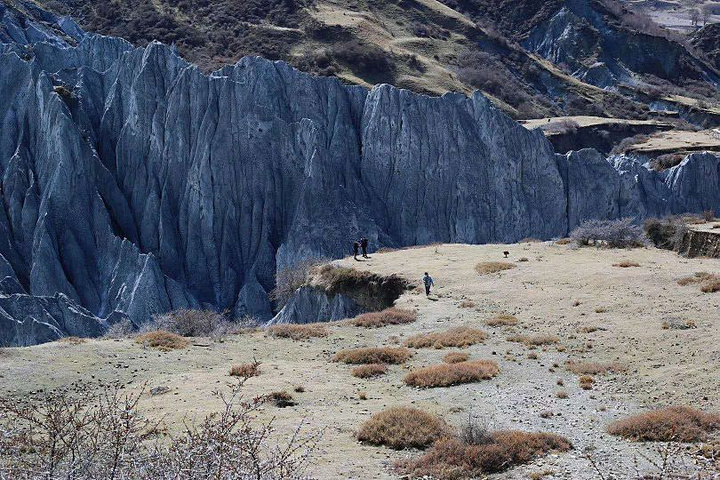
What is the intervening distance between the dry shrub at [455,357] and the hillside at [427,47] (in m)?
75.6

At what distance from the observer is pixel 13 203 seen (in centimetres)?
5900

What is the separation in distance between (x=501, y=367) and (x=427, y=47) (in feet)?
324

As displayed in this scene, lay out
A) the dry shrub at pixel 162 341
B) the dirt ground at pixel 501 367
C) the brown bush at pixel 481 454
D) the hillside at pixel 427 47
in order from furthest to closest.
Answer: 1. the hillside at pixel 427 47
2. the dry shrub at pixel 162 341
3. the dirt ground at pixel 501 367
4. the brown bush at pixel 481 454

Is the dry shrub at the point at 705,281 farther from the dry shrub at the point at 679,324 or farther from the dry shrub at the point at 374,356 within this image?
the dry shrub at the point at 374,356

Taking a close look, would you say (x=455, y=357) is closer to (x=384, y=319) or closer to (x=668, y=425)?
A: (x=384, y=319)

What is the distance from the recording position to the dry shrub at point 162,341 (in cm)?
2708

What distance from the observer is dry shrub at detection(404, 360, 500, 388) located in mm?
21484

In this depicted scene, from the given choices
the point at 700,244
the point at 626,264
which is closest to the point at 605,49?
the point at 700,244

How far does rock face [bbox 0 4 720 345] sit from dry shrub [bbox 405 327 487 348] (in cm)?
3046

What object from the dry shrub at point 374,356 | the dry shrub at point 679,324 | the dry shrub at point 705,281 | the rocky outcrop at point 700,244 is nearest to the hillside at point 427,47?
the rocky outcrop at point 700,244

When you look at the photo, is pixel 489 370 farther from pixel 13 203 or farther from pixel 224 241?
pixel 13 203

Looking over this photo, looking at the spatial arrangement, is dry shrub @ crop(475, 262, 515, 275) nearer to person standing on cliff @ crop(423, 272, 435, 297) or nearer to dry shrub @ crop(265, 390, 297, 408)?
person standing on cliff @ crop(423, 272, 435, 297)

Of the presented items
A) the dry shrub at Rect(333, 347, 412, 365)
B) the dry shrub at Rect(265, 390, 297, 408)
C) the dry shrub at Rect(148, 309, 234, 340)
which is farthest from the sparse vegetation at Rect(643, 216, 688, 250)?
the dry shrub at Rect(265, 390, 297, 408)

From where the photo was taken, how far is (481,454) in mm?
14742
